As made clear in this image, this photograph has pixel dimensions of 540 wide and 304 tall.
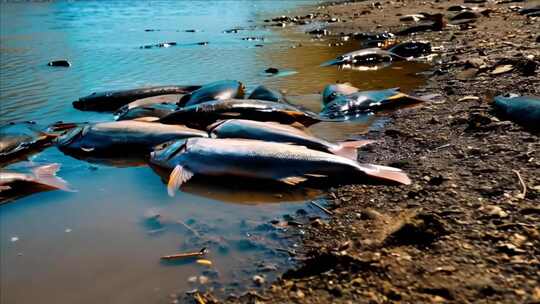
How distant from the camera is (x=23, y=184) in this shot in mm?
3857

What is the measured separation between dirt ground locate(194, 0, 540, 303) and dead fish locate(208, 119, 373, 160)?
0.74ft

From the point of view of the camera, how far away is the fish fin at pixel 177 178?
11.7 ft

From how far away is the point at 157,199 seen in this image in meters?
3.61

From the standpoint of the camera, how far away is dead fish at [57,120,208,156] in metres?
4.64

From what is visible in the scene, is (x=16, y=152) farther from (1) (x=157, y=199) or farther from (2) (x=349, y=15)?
(2) (x=349, y=15)

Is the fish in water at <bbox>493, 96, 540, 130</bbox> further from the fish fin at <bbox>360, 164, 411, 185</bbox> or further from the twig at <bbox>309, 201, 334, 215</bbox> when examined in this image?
the twig at <bbox>309, 201, 334, 215</bbox>

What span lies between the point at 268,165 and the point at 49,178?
1.83m

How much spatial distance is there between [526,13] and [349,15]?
Answer: 6721mm

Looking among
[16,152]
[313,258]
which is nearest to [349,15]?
[16,152]

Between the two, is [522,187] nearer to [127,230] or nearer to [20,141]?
[127,230]

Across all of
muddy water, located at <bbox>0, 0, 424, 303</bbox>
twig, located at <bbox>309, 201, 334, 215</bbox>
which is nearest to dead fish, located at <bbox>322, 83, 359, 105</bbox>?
muddy water, located at <bbox>0, 0, 424, 303</bbox>

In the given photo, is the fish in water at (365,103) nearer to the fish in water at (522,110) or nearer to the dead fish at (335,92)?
the dead fish at (335,92)

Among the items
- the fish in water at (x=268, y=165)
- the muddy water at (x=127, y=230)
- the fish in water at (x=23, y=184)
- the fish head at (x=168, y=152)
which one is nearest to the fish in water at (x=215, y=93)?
the muddy water at (x=127, y=230)

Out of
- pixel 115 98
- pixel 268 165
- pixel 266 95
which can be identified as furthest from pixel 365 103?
pixel 115 98
